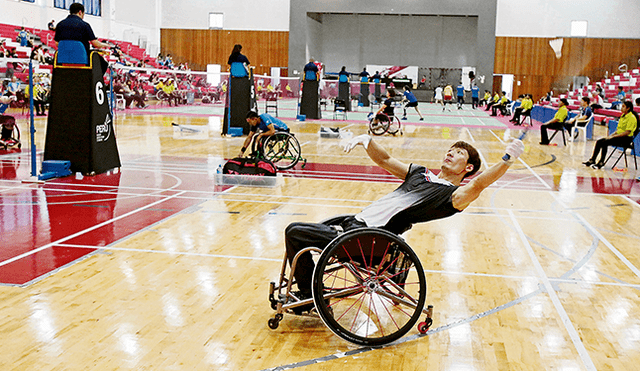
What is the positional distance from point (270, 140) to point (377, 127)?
27.8ft

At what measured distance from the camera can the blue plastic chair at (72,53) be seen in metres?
9.70

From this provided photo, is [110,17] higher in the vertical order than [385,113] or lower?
higher

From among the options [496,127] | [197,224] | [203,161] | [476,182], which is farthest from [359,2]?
[476,182]

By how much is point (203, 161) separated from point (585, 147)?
10.7m

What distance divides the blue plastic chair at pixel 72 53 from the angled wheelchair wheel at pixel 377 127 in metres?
10.8

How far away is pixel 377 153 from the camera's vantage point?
4406mm

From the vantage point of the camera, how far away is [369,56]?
160ft

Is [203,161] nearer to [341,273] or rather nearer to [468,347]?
[341,273]

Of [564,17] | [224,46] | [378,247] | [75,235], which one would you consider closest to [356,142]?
[378,247]

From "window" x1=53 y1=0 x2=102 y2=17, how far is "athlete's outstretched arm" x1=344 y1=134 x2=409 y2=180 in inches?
1282

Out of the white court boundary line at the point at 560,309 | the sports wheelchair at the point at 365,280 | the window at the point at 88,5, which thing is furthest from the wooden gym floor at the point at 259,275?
the window at the point at 88,5

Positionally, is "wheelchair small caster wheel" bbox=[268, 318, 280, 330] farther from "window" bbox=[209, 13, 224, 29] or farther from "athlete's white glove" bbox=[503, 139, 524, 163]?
"window" bbox=[209, 13, 224, 29]

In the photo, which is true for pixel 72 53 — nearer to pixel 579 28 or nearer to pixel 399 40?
pixel 579 28

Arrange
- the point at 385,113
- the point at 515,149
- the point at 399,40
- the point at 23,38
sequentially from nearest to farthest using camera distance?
the point at 515,149, the point at 385,113, the point at 23,38, the point at 399,40
